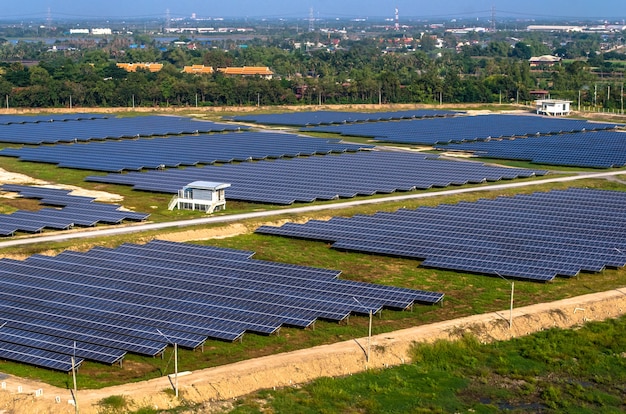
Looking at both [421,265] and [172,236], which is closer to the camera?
[421,265]

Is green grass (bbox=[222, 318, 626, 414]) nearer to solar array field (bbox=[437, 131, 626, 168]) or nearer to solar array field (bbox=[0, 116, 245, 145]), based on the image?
solar array field (bbox=[437, 131, 626, 168])

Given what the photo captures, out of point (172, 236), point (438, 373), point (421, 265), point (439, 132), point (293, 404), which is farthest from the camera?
point (439, 132)

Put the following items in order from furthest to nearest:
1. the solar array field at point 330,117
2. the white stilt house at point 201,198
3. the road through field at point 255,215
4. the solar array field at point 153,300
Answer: the solar array field at point 330,117 < the white stilt house at point 201,198 < the road through field at point 255,215 < the solar array field at point 153,300

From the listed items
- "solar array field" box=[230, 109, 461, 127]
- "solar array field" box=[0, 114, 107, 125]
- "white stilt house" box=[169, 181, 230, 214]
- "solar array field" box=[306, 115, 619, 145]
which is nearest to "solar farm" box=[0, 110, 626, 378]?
"solar array field" box=[306, 115, 619, 145]

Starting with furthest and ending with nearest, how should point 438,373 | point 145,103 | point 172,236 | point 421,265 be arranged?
point 145,103 < point 172,236 < point 421,265 < point 438,373

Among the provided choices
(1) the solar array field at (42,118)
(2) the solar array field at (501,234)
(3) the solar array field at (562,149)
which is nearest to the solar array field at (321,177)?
(3) the solar array field at (562,149)

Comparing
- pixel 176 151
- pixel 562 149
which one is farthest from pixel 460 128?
pixel 176 151

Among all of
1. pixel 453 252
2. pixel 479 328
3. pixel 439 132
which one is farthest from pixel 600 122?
pixel 479 328

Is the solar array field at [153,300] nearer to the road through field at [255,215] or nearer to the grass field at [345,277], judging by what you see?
the grass field at [345,277]

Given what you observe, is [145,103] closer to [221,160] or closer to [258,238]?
→ [221,160]
